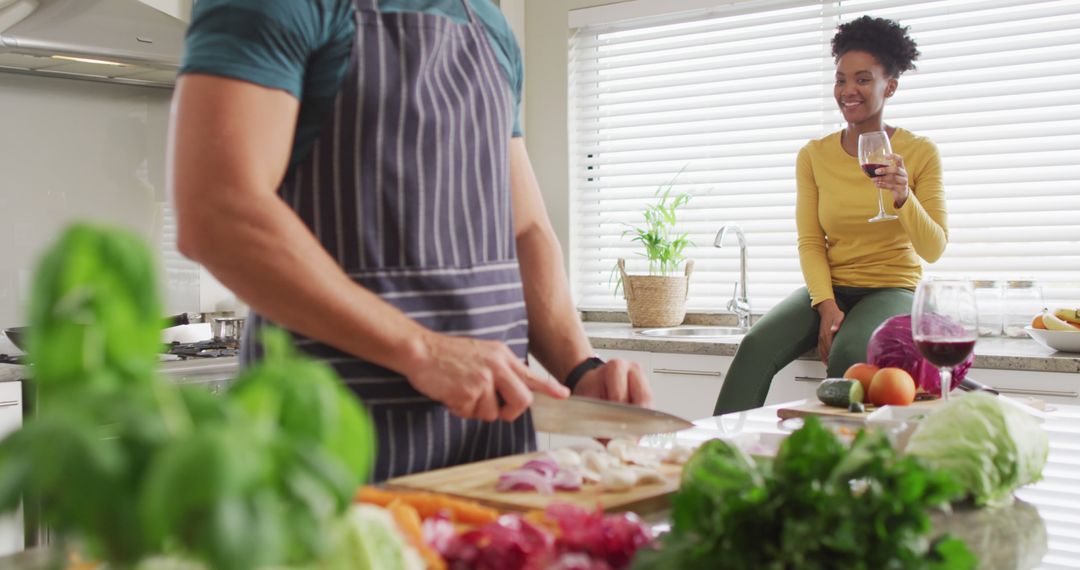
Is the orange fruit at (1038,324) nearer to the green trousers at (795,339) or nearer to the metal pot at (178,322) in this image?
the green trousers at (795,339)

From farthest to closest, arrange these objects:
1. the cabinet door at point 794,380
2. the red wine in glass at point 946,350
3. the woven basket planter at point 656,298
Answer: the woven basket planter at point 656,298 < the cabinet door at point 794,380 < the red wine in glass at point 946,350

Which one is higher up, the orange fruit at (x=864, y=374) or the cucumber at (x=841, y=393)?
the orange fruit at (x=864, y=374)

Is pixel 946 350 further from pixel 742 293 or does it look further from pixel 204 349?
pixel 742 293

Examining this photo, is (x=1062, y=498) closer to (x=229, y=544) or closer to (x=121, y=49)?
(x=229, y=544)

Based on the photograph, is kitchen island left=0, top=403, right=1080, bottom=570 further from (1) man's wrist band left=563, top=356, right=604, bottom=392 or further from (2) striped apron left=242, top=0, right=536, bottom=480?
(2) striped apron left=242, top=0, right=536, bottom=480

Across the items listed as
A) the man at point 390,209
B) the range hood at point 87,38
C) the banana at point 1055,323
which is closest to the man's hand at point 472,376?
the man at point 390,209

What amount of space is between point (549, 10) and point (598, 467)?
3.58 metres

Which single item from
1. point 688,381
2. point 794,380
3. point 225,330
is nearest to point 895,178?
point 794,380

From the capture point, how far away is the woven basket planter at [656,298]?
4.07 metres

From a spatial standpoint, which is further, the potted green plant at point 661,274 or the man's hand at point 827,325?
the potted green plant at point 661,274

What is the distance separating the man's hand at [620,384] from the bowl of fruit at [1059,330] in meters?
2.01

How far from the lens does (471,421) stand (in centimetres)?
135

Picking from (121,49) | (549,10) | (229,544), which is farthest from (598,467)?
(549,10)

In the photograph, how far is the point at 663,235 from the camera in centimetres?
423
